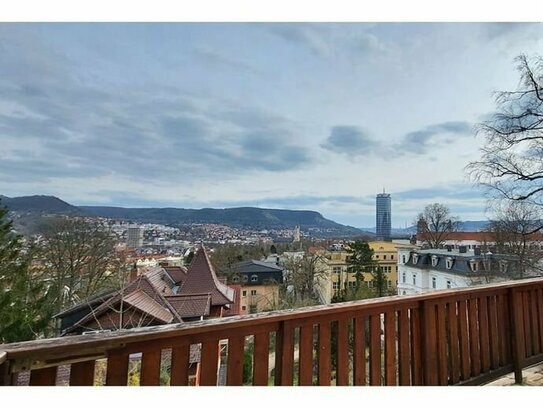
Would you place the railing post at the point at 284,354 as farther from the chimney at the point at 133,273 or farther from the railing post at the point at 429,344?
the chimney at the point at 133,273

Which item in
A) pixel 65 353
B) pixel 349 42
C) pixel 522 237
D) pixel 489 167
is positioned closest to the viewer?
pixel 65 353

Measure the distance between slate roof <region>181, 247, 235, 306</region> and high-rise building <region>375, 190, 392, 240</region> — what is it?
5.59 meters

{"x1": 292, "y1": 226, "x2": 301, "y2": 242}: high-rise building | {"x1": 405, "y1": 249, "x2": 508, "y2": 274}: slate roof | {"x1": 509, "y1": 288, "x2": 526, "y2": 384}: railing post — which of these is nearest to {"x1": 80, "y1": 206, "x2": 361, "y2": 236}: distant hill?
{"x1": 292, "y1": 226, "x2": 301, "y2": 242}: high-rise building

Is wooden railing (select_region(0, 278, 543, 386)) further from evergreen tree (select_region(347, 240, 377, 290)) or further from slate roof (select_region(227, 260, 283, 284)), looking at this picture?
slate roof (select_region(227, 260, 283, 284))

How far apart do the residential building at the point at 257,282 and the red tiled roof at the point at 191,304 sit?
5.96 ft

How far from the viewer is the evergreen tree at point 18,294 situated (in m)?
9.30

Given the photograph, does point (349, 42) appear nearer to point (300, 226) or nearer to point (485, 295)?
point (485, 295)

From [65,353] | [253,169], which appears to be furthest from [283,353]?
[253,169]

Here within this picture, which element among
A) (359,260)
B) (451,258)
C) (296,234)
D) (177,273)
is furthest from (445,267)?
(177,273)

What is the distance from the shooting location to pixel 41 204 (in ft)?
20.6

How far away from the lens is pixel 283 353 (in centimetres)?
127

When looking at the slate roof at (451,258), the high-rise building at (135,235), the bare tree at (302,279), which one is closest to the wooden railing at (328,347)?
the high-rise building at (135,235)
